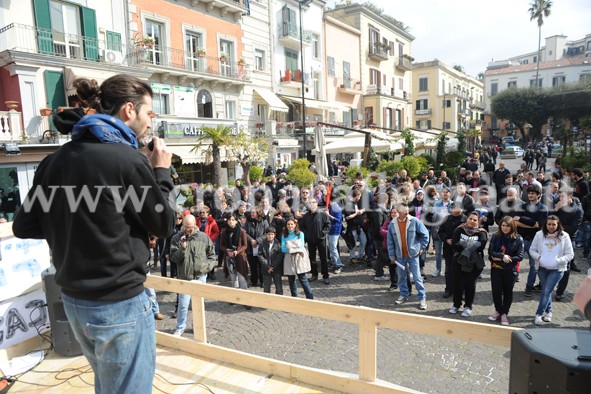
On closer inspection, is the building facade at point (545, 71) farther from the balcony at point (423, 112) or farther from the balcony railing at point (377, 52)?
the balcony railing at point (377, 52)

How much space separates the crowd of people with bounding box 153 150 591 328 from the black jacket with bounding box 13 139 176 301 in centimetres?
496

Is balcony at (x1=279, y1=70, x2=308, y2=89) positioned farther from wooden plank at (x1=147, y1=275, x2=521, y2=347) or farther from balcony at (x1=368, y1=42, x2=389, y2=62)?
wooden plank at (x1=147, y1=275, x2=521, y2=347)

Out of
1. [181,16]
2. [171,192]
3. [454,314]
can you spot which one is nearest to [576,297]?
[171,192]

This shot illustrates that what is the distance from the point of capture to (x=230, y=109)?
953 inches

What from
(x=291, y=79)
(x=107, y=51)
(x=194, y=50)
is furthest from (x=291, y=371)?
(x=291, y=79)

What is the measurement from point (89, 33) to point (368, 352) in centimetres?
1845

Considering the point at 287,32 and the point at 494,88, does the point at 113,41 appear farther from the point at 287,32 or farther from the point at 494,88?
the point at 494,88

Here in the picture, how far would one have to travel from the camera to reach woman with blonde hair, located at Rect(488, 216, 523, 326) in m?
6.32

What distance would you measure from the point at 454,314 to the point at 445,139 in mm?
15818

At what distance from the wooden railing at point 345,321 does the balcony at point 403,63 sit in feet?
141

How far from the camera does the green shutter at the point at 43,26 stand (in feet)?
50.3

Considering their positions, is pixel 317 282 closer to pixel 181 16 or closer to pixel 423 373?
pixel 423 373

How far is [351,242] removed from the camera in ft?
33.1

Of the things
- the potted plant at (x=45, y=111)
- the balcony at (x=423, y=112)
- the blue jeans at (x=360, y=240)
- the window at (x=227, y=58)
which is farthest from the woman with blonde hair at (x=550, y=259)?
the balcony at (x=423, y=112)
